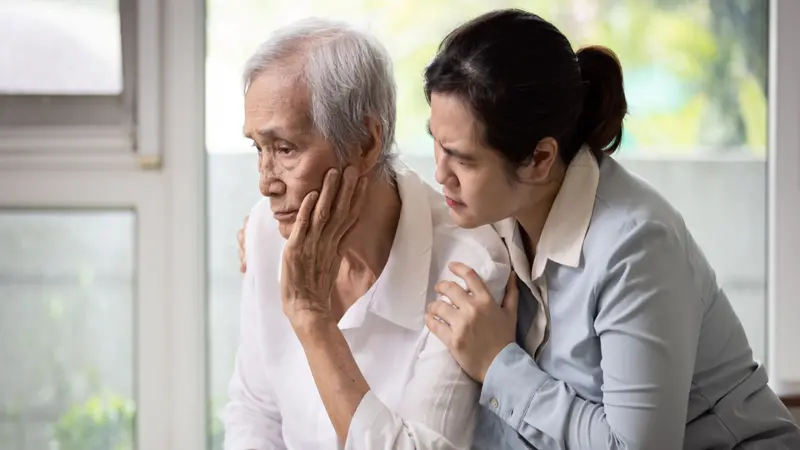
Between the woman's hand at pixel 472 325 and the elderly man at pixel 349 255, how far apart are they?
0.03 meters

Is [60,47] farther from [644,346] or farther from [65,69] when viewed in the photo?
[644,346]

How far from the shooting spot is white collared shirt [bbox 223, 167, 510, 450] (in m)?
1.47

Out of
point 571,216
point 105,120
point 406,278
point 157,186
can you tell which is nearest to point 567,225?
point 571,216

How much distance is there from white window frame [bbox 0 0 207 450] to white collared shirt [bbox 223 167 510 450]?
595 mm

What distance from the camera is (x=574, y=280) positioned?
1.43 metres

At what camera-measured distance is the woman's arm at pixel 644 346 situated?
133 centimetres

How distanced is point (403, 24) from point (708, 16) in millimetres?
784

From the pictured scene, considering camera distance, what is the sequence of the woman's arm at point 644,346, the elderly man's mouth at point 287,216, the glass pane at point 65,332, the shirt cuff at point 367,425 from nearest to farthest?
the woman's arm at point 644,346
the shirt cuff at point 367,425
the elderly man's mouth at point 287,216
the glass pane at point 65,332

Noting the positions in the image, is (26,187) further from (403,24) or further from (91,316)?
(403,24)

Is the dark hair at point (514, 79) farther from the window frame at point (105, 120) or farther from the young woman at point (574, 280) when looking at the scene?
the window frame at point (105, 120)

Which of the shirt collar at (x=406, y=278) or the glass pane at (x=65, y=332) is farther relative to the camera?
the glass pane at (x=65, y=332)

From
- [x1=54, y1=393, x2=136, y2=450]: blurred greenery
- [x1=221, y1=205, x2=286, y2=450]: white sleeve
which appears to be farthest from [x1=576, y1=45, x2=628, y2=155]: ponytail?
[x1=54, y1=393, x2=136, y2=450]: blurred greenery

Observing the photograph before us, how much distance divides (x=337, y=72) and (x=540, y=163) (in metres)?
0.37

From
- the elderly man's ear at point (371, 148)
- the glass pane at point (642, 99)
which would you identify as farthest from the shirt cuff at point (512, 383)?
the glass pane at point (642, 99)
